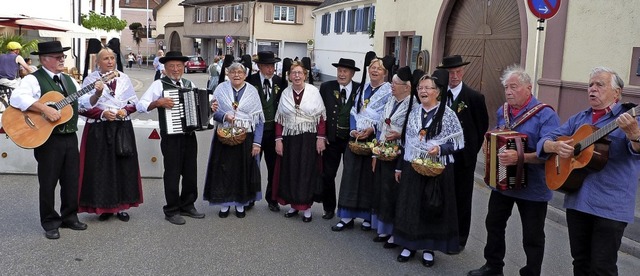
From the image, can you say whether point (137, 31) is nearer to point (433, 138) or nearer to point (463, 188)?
point (463, 188)

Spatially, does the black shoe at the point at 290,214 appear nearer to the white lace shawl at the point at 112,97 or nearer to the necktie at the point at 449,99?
the white lace shawl at the point at 112,97

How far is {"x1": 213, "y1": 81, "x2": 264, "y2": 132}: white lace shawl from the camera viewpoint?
264 inches


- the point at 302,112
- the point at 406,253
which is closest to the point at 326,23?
the point at 302,112

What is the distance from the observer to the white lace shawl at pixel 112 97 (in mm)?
6113

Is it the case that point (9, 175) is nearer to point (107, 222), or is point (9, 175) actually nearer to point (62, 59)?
point (107, 222)

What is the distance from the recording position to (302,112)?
672cm

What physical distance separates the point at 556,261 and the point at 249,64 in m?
3.92

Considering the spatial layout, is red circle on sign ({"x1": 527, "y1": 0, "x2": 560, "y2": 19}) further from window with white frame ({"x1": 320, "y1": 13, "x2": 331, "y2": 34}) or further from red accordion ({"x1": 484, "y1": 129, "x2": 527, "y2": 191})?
window with white frame ({"x1": 320, "y1": 13, "x2": 331, "y2": 34})

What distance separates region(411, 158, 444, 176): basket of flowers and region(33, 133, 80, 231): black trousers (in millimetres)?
3231

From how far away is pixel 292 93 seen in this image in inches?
268

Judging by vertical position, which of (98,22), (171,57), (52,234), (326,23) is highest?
(326,23)

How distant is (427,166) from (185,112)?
8.46ft

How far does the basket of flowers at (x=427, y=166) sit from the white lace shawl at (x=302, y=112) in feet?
5.77

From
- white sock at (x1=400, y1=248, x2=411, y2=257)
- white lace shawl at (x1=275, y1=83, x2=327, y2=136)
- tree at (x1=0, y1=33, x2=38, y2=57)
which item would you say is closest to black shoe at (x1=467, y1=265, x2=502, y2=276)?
white sock at (x1=400, y1=248, x2=411, y2=257)
